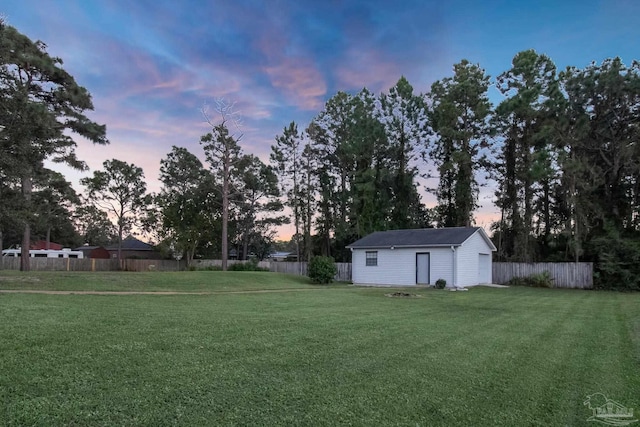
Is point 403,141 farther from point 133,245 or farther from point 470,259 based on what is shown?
point 133,245

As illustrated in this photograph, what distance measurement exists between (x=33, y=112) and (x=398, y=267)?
1772 cm

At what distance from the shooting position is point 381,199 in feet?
113

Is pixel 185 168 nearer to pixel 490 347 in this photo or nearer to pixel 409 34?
pixel 409 34

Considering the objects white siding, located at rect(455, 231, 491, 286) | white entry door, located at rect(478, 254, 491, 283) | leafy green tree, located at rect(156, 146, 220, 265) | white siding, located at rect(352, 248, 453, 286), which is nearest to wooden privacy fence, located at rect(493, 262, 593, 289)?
white entry door, located at rect(478, 254, 491, 283)

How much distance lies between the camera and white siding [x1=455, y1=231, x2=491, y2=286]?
21.0m

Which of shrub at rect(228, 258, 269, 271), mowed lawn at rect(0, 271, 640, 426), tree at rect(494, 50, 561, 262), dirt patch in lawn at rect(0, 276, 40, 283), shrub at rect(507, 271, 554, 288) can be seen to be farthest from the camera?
shrub at rect(228, 258, 269, 271)

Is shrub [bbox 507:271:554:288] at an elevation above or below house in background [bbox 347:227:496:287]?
below

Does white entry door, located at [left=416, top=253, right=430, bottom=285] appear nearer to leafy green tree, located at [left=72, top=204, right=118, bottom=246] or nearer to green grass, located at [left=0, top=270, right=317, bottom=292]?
green grass, located at [left=0, top=270, right=317, bottom=292]

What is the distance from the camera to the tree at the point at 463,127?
100 ft

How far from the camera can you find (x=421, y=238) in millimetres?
23062

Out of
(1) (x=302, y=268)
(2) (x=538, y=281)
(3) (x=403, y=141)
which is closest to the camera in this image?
(2) (x=538, y=281)

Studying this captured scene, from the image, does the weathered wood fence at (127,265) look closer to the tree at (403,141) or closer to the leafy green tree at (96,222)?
the leafy green tree at (96,222)

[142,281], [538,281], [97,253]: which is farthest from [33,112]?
[97,253]

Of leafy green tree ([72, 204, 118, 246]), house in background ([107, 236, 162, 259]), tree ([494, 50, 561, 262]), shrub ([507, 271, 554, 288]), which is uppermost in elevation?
tree ([494, 50, 561, 262])
